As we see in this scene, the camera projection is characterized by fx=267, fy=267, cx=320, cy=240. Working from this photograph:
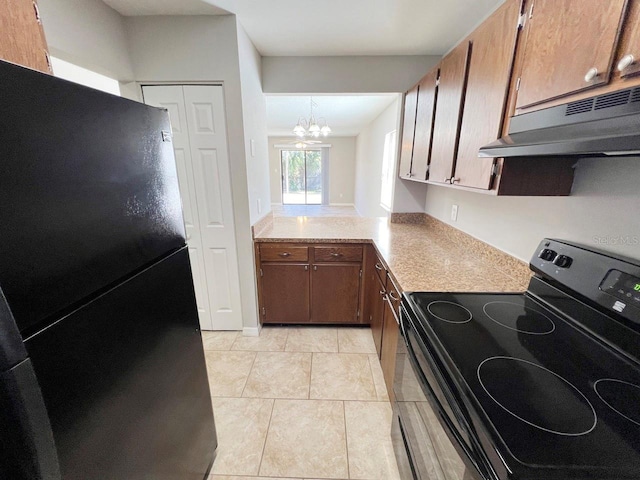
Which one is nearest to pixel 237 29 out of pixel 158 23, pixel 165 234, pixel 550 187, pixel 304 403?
pixel 158 23

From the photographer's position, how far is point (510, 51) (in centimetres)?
112

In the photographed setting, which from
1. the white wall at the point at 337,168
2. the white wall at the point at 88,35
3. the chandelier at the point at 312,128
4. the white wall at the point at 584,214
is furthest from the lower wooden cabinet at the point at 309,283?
the white wall at the point at 337,168

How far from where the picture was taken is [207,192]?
2.16m

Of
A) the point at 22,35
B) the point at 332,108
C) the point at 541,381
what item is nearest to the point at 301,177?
the point at 332,108

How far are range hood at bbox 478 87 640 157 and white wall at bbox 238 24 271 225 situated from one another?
5.71 feet

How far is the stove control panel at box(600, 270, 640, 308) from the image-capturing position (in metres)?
0.84

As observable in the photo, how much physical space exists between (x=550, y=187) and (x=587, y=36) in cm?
58

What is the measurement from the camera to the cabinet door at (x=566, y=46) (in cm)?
75

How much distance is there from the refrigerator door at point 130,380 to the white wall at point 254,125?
1.29 metres

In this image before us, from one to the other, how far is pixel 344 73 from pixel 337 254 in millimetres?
1645

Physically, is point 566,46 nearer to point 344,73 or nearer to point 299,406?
point 344,73

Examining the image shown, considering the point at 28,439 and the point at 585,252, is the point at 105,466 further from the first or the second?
the point at 585,252

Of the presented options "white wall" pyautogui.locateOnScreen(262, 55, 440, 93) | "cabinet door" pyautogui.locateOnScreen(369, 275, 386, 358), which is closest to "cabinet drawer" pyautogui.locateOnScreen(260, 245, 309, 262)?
"cabinet door" pyautogui.locateOnScreen(369, 275, 386, 358)

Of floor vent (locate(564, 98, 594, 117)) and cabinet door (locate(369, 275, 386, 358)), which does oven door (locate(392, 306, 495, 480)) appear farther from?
floor vent (locate(564, 98, 594, 117))
